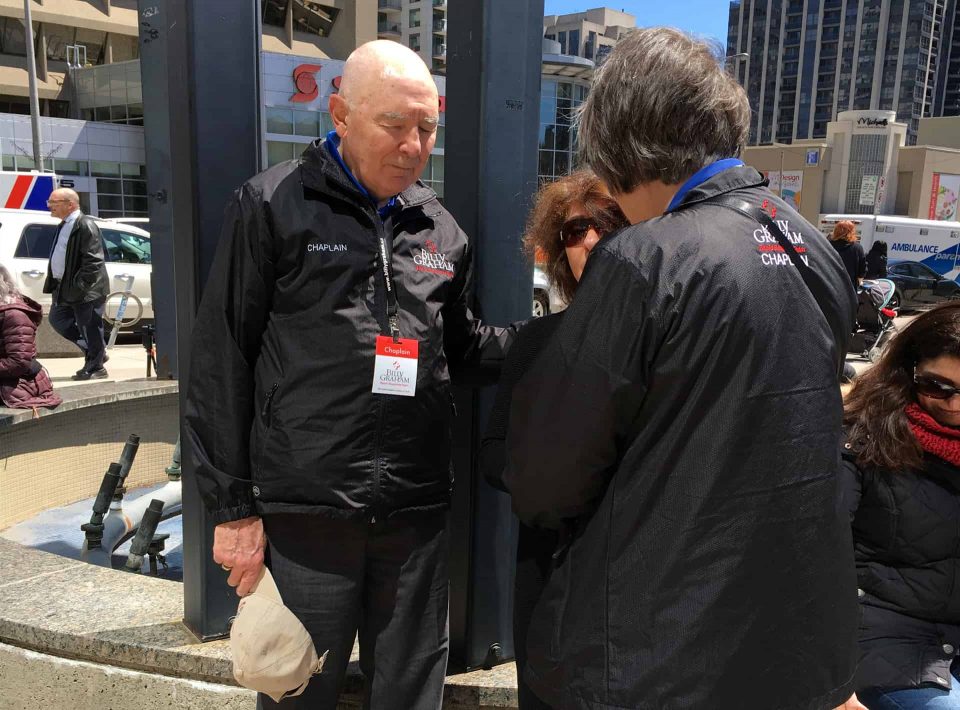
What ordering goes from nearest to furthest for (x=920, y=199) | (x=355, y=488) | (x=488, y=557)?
1. (x=355, y=488)
2. (x=488, y=557)
3. (x=920, y=199)

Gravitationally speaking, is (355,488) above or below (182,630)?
above

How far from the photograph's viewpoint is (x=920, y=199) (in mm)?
51406

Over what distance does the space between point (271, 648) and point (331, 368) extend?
58 cm

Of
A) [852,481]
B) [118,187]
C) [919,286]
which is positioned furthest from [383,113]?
[118,187]

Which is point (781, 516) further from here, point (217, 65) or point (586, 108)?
point (217, 65)

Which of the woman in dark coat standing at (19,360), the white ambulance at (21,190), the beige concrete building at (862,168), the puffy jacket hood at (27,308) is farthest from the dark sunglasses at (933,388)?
the beige concrete building at (862,168)

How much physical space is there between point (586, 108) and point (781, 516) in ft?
2.39

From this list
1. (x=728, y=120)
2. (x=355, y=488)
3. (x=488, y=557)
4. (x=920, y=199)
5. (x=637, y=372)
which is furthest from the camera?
(x=920, y=199)

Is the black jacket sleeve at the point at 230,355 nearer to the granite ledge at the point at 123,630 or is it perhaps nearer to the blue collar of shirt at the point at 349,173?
the blue collar of shirt at the point at 349,173

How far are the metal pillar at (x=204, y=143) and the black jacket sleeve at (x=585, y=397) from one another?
4.22 feet

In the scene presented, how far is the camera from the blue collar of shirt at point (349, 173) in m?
1.79

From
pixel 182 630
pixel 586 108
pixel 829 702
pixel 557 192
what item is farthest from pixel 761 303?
pixel 182 630

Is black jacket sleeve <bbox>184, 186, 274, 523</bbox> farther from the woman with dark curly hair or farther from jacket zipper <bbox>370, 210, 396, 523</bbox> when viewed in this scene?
the woman with dark curly hair

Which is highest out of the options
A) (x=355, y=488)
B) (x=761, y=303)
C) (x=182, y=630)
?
(x=761, y=303)
